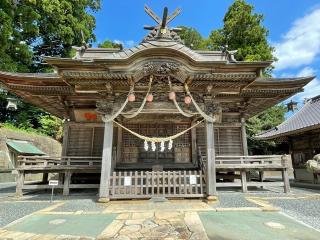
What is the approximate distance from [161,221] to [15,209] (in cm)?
521

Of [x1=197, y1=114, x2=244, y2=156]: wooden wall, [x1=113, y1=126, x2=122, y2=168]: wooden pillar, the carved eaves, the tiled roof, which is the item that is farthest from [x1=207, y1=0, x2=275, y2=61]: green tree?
the carved eaves

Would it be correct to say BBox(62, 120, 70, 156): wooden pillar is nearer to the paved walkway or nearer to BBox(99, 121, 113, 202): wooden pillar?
the paved walkway

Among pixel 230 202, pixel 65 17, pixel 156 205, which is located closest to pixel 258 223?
pixel 230 202

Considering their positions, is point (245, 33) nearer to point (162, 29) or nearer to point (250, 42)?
point (250, 42)

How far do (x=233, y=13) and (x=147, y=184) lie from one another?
85.9 ft

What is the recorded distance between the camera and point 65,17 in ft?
77.7

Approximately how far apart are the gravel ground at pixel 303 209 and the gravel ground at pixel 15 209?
25.9ft

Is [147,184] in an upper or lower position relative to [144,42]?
lower

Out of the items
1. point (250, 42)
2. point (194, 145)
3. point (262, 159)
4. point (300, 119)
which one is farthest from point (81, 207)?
point (250, 42)

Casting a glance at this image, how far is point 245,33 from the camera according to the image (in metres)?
25.7

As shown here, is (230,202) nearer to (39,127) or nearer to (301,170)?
(301,170)

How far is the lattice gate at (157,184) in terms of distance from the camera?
25.8ft

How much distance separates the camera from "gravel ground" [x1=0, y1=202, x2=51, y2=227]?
595 cm

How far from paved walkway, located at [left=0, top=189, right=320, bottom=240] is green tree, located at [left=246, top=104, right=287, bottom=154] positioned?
1670 cm
